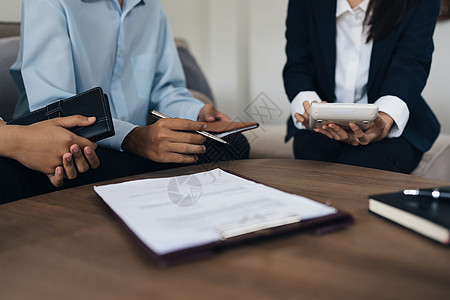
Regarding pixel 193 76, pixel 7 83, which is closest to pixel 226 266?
pixel 7 83

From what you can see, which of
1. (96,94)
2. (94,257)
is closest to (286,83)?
(96,94)

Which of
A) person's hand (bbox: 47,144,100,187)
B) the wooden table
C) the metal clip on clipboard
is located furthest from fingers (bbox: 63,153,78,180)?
the metal clip on clipboard

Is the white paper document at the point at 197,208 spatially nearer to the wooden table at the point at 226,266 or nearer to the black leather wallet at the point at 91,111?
the wooden table at the point at 226,266

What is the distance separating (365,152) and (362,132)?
0.12 metres

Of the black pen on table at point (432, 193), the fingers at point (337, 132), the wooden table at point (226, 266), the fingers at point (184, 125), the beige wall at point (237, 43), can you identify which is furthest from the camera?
the beige wall at point (237, 43)

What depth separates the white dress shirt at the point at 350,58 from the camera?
44.8 inches

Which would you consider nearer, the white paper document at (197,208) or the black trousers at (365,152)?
the white paper document at (197,208)

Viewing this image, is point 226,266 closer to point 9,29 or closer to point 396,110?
point 396,110

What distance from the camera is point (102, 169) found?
2.74 feet

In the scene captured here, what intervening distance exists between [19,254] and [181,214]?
183mm

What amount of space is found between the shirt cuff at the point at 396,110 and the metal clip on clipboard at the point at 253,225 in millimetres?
672

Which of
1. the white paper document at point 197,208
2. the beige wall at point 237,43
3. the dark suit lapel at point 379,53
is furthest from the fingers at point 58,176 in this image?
the beige wall at point 237,43

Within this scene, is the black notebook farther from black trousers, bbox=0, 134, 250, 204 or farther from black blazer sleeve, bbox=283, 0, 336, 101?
black blazer sleeve, bbox=283, 0, 336, 101

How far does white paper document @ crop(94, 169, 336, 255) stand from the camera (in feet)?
1.33
